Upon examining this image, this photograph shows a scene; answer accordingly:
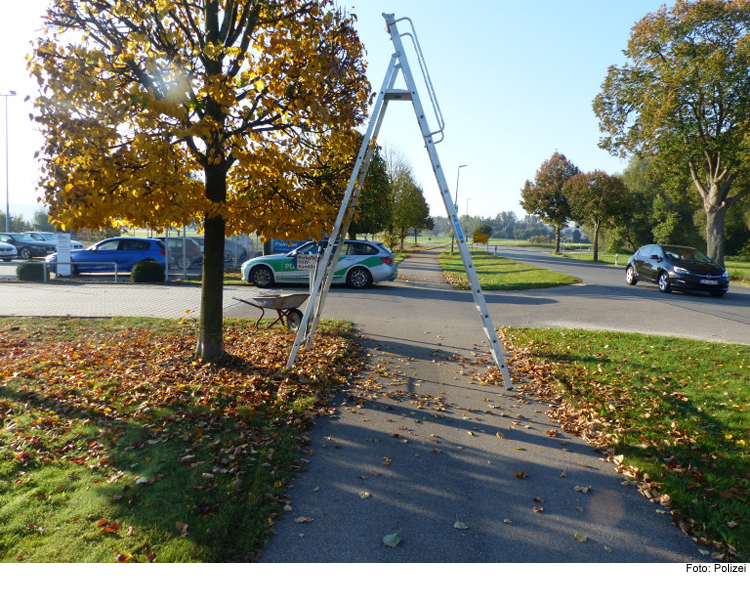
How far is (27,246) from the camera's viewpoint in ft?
102

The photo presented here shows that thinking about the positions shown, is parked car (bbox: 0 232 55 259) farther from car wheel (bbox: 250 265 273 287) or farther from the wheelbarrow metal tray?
the wheelbarrow metal tray

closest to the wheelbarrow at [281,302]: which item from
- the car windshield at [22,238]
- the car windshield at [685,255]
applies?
the car windshield at [685,255]

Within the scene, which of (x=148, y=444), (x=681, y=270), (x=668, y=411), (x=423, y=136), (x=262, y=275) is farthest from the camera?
(x=262, y=275)

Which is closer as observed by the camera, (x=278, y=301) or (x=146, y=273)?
(x=278, y=301)

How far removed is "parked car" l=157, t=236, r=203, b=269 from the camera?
69.7 feet

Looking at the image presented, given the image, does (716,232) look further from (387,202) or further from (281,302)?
(281,302)

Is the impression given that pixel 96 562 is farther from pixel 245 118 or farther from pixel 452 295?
pixel 452 295

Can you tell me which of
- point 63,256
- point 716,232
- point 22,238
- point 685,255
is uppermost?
point 716,232

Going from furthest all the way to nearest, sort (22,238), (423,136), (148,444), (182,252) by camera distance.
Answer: (22,238) → (182,252) → (423,136) → (148,444)

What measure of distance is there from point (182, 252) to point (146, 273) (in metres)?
3.53

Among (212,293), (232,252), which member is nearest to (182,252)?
(232,252)

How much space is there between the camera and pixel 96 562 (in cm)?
298

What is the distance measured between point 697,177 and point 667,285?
39.0ft

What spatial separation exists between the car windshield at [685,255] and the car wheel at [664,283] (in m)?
0.64
